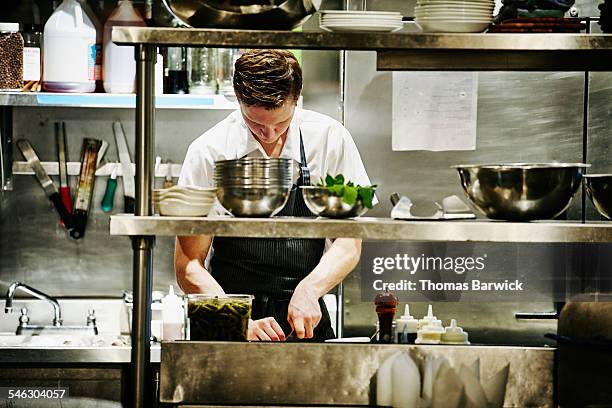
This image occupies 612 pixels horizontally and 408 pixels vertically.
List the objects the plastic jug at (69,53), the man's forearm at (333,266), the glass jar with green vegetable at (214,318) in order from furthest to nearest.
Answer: the plastic jug at (69,53) < the man's forearm at (333,266) < the glass jar with green vegetable at (214,318)

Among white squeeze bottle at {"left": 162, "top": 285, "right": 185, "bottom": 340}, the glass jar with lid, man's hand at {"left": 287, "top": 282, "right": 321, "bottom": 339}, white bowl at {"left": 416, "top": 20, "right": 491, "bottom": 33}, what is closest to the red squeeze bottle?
man's hand at {"left": 287, "top": 282, "right": 321, "bottom": 339}

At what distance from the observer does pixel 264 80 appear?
3107 mm

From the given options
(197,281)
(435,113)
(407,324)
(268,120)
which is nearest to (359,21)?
(268,120)

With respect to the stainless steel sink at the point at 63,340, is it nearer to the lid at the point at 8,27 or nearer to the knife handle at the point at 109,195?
the knife handle at the point at 109,195

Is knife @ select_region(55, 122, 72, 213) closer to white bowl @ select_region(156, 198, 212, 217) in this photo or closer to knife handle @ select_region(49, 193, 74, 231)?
knife handle @ select_region(49, 193, 74, 231)

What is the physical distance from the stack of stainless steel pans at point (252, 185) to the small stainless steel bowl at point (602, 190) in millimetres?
698

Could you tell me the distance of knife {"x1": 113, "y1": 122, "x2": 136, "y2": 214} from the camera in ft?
14.0

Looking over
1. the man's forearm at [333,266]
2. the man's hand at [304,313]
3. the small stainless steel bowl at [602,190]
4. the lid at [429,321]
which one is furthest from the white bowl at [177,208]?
the lid at [429,321]

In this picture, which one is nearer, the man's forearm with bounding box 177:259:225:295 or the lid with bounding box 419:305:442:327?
the man's forearm with bounding box 177:259:225:295

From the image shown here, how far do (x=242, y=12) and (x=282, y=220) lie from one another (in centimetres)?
48

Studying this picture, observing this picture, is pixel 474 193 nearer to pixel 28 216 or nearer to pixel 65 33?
pixel 65 33

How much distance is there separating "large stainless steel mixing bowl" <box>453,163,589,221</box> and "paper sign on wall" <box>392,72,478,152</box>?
188 centimetres

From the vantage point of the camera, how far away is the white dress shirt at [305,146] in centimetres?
345

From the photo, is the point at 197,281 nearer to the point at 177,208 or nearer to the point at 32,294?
the point at 177,208
